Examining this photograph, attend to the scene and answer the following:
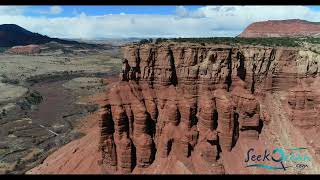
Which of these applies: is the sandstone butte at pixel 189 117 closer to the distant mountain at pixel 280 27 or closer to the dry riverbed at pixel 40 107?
the dry riverbed at pixel 40 107

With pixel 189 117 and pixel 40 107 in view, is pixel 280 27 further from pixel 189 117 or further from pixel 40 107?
pixel 189 117

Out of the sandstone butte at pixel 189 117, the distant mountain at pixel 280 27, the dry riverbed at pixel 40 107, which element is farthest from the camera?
the distant mountain at pixel 280 27

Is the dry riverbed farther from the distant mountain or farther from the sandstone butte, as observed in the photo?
the distant mountain

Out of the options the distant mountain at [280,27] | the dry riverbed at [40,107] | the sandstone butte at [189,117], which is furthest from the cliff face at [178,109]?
the distant mountain at [280,27]

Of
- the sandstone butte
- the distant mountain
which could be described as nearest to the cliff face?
the sandstone butte

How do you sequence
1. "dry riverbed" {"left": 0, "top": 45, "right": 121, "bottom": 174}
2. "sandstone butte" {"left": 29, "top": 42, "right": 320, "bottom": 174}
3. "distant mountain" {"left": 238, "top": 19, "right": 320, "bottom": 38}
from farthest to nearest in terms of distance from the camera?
"distant mountain" {"left": 238, "top": 19, "right": 320, "bottom": 38} → "dry riverbed" {"left": 0, "top": 45, "right": 121, "bottom": 174} → "sandstone butte" {"left": 29, "top": 42, "right": 320, "bottom": 174}

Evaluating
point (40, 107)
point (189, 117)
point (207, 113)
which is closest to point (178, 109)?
point (189, 117)
